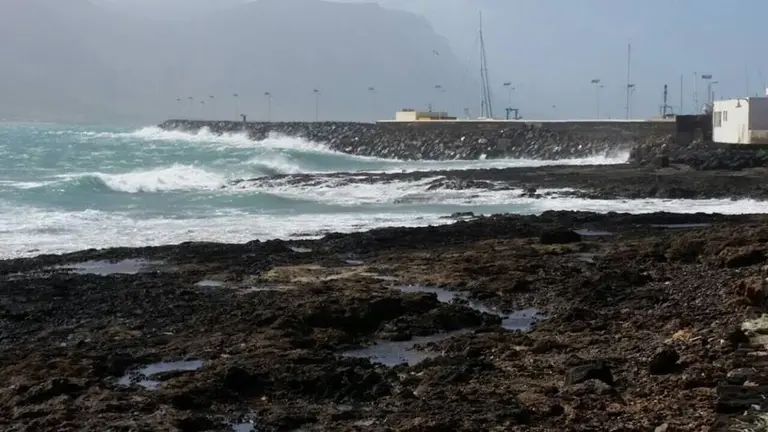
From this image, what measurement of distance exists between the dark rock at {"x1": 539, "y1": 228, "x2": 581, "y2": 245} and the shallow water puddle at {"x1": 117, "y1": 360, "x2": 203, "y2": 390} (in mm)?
9881

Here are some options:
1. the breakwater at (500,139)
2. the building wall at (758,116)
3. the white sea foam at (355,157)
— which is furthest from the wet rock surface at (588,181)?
the breakwater at (500,139)

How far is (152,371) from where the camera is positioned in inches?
400

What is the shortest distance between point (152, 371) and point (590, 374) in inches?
174

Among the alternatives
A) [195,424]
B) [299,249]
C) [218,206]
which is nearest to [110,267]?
[299,249]

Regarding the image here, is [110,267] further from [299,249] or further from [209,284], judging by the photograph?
[299,249]

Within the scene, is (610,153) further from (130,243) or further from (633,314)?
(633,314)

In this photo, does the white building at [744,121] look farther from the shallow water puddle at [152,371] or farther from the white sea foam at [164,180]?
the shallow water puddle at [152,371]

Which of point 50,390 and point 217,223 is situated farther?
point 217,223

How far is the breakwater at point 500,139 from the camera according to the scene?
58.9 metres

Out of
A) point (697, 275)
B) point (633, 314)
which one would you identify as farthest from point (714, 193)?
point (633, 314)

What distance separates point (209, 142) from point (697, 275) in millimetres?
87763

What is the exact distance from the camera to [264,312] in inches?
496

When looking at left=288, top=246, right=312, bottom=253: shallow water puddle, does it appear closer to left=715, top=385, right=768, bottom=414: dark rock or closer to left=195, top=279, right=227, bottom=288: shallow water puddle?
left=195, top=279, right=227, bottom=288: shallow water puddle

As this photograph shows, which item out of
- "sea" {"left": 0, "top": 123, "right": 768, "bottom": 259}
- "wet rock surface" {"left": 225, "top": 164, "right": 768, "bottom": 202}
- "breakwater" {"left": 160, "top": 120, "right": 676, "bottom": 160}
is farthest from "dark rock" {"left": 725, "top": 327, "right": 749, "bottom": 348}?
"breakwater" {"left": 160, "top": 120, "right": 676, "bottom": 160}
